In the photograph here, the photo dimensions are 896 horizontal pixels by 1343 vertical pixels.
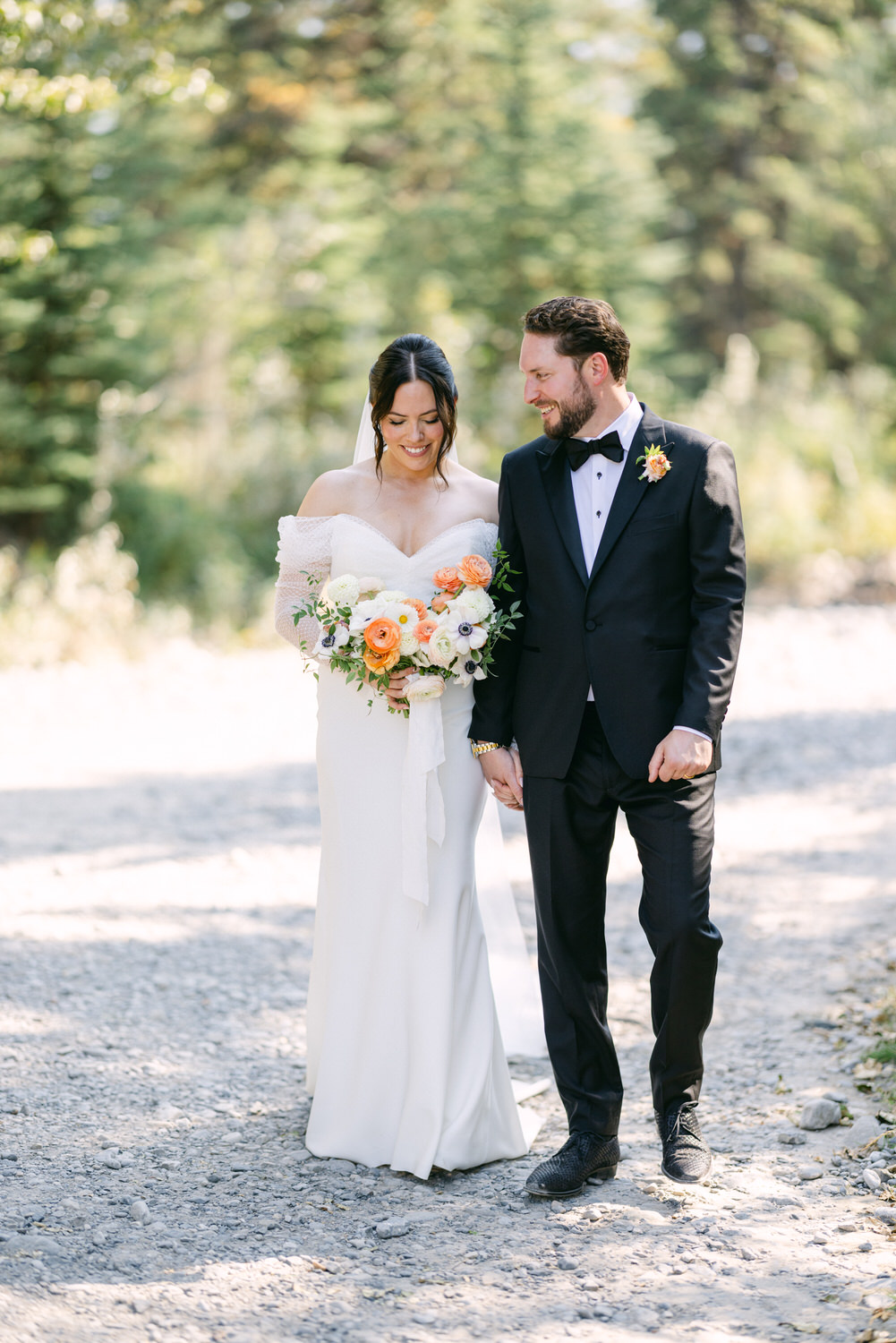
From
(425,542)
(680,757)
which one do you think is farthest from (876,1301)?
(425,542)

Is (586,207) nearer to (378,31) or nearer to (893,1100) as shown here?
(378,31)

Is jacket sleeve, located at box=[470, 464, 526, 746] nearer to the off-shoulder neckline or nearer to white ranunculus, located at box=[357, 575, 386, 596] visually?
the off-shoulder neckline

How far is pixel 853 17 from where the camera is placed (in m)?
24.2

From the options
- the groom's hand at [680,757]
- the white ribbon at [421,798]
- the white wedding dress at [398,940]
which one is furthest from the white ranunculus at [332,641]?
the groom's hand at [680,757]

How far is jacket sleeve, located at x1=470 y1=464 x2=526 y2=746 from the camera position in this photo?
3.46 metres

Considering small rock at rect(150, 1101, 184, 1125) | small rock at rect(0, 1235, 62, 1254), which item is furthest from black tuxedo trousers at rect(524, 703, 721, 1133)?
small rock at rect(0, 1235, 62, 1254)

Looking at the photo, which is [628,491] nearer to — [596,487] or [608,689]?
[596,487]

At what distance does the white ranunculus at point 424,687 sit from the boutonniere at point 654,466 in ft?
2.55

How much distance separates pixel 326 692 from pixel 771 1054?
205cm

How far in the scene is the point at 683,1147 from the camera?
341 centimetres

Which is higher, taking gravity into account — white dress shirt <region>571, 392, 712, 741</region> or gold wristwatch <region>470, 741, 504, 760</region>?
white dress shirt <region>571, 392, 712, 741</region>

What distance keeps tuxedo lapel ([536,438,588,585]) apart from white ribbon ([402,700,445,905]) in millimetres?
594

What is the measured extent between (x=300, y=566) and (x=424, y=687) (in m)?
0.65

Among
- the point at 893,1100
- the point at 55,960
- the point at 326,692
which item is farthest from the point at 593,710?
the point at 55,960
